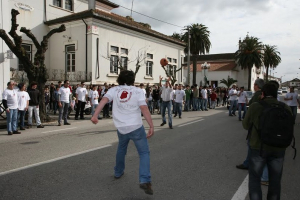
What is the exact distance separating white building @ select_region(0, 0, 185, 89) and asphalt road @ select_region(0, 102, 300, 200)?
44.9 feet

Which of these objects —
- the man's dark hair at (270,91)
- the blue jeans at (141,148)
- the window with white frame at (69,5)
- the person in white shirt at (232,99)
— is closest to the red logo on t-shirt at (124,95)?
the blue jeans at (141,148)

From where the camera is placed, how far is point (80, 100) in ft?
44.2

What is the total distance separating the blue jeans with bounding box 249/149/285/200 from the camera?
322 centimetres

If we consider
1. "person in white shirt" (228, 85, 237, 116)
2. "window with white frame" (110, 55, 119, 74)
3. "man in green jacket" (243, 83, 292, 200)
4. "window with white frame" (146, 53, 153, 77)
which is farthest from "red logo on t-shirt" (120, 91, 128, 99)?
"window with white frame" (146, 53, 153, 77)

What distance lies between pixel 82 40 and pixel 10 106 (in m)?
13.0

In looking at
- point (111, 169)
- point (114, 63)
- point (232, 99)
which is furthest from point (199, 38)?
point (111, 169)

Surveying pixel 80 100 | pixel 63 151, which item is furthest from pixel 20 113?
pixel 63 151

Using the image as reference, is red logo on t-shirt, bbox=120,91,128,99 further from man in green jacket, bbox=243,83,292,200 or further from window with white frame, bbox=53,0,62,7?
window with white frame, bbox=53,0,62,7

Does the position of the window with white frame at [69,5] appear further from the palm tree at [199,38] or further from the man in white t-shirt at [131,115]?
the man in white t-shirt at [131,115]

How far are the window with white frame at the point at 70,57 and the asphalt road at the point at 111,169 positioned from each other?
47.9ft

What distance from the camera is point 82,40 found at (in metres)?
21.2

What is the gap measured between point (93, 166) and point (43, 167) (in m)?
1.00

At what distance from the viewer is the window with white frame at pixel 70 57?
72.7 feet

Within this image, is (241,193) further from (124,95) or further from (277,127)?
(124,95)
